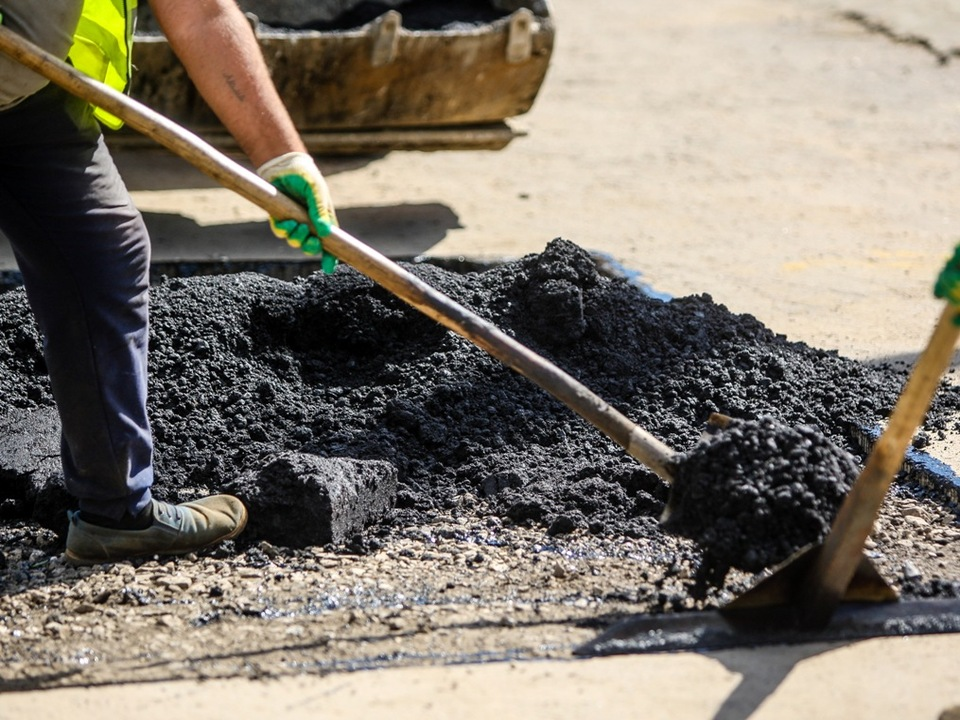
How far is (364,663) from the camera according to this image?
101 inches

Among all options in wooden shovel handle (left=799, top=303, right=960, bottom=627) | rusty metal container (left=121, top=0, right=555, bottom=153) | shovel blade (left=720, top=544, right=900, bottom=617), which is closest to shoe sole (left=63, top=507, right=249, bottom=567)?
shovel blade (left=720, top=544, right=900, bottom=617)

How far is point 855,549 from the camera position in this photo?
8.28 ft

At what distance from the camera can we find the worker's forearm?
2775mm

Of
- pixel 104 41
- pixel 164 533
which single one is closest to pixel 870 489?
pixel 164 533

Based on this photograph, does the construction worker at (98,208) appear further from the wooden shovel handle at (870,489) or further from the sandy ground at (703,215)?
the wooden shovel handle at (870,489)

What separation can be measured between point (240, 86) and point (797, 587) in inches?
66.0

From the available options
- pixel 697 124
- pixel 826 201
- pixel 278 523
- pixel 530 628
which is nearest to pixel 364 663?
pixel 530 628

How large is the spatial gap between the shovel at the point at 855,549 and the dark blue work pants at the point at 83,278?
4.79 feet

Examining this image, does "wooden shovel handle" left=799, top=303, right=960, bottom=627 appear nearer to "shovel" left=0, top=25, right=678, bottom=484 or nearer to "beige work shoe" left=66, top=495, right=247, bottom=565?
"shovel" left=0, top=25, right=678, bottom=484

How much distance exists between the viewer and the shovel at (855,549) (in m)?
2.37

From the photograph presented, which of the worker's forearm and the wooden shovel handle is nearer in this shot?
the wooden shovel handle

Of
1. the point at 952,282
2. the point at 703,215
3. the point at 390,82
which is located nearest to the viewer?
the point at 952,282

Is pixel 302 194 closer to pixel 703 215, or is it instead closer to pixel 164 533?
pixel 164 533

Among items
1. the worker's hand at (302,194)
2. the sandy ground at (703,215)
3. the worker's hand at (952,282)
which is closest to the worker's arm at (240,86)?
the worker's hand at (302,194)
